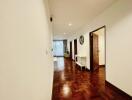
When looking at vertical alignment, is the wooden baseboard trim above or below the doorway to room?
below

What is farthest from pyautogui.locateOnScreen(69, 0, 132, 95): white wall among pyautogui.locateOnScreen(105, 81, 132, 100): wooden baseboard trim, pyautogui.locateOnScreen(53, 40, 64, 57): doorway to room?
pyautogui.locateOnScreen(53, 40, 64, 57): doorway to room

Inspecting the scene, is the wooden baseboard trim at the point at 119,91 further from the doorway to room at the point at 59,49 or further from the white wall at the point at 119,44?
the doorway to room at the point at 59,49

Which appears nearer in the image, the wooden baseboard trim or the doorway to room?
the wooden baseboard trim

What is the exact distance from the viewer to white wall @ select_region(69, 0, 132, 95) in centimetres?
247

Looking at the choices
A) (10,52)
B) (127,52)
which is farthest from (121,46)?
(10,52)

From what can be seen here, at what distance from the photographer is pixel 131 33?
238 centimetres

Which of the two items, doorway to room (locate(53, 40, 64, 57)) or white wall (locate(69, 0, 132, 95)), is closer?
white wall (locate(69, 0, 132, 95))

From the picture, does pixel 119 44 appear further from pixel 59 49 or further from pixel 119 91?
pixel 59 49

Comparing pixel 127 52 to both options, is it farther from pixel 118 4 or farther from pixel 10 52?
pixel 10 52

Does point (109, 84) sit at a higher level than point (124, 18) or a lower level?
lower

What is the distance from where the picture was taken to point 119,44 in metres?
2.82

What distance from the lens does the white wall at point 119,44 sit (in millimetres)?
2471

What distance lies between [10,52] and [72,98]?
2.46 metres

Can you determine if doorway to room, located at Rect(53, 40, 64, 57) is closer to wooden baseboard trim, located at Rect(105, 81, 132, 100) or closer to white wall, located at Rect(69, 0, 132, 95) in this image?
white wall, located at Rect(69, 0, 132, 95)
